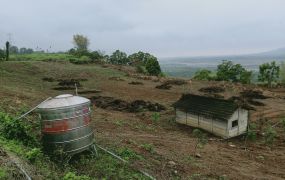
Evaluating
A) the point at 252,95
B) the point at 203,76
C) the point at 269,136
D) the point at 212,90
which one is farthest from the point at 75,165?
the point at 203,76

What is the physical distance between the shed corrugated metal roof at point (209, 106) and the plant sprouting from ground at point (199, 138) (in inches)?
37.1

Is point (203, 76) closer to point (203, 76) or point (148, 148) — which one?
point (203, 76)

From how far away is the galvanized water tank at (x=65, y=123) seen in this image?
8.66 m

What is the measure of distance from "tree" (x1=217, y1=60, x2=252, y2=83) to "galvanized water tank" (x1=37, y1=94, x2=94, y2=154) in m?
36.5

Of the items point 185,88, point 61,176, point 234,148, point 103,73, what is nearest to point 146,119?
point 234,148

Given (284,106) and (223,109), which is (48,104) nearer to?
(223,109)

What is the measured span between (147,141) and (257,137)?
6.47 m

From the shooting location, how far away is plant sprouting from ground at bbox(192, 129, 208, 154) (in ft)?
45.0

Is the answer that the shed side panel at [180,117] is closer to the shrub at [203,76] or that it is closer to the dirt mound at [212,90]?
the dirt mound at [212,90]

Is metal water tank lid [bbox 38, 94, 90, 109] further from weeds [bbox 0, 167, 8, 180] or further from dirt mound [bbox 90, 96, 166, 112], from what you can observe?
dirt mound [bbox 90, 96, 166, 112]

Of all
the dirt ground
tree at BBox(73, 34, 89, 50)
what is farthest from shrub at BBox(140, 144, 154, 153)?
tree at BBox(73, 34, 89, 50)

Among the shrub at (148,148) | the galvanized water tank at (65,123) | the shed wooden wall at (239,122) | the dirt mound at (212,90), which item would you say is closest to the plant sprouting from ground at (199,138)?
the shed wooden wall at (239,122)

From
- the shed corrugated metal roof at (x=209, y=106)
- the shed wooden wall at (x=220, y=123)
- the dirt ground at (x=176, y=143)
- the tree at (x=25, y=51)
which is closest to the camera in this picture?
the dirt ground at (x=176, y=143)

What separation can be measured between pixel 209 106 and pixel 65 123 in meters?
9.63
